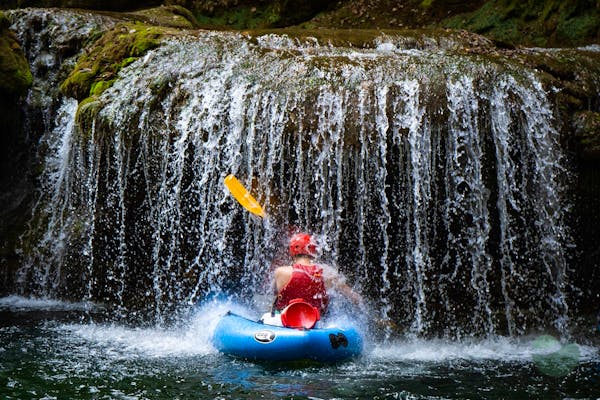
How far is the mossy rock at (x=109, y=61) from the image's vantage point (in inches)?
339

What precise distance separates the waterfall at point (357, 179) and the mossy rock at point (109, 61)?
2.04 ft

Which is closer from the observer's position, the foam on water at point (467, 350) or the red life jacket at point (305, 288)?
the red life jacket at point (305, 288)

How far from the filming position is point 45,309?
831 centimetres

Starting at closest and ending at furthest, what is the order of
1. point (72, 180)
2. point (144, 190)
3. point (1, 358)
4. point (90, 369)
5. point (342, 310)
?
point (90, 369), point (1, 358), point (342, 310), point (144, 190), point (72, 180)

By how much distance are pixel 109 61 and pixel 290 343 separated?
4.84 metres

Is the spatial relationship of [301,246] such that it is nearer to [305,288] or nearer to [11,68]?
[305,288]

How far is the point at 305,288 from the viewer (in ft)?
20.4

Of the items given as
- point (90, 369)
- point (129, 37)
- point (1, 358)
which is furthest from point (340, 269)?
point (129, 37)

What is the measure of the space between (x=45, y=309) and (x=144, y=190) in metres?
1.86

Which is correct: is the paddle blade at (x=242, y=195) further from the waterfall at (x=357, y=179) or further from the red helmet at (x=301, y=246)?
the red helmet at (x=301, y=246)

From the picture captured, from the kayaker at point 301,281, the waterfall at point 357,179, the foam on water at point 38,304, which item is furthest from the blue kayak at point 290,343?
the foam on water at point 38,304

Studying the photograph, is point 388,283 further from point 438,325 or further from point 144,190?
point 144,190

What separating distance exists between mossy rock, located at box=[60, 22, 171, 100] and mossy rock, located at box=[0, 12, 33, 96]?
0.72 m

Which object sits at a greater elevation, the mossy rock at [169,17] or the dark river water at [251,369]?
the mossy rock at [169,17]
